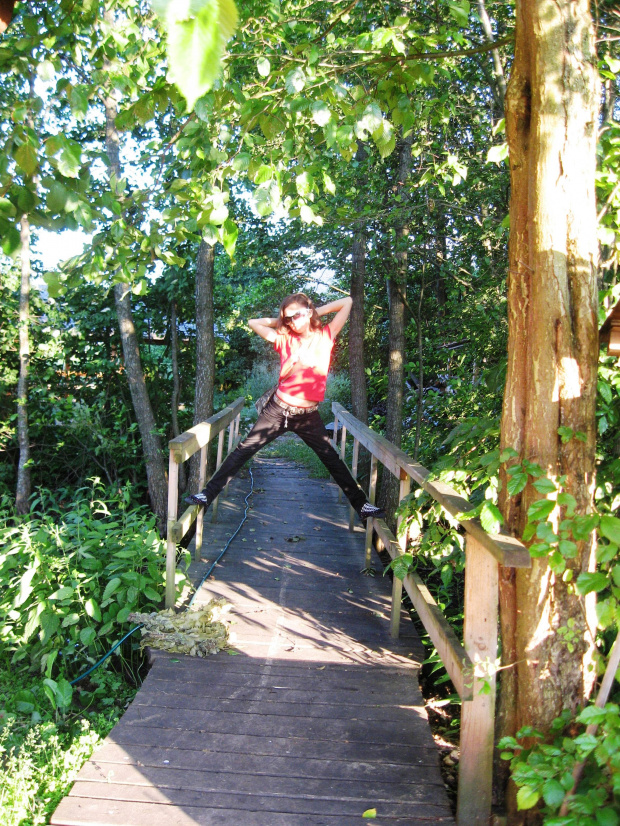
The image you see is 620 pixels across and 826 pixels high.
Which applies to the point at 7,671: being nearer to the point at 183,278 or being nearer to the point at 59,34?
the point at 59,34

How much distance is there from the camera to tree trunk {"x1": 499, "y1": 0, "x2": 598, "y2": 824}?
7.62ft

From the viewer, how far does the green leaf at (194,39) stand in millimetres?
740

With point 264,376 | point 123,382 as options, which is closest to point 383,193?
point 123,382

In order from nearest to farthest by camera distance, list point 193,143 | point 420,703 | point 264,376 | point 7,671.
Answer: point 193,143 → point 420,703 → point 7,671 → point 264,376

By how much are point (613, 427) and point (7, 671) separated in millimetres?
3961

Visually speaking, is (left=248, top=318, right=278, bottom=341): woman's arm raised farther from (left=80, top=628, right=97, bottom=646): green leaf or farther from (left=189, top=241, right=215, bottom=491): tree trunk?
(left=189, top=241, right=215, bottom=491): tree trunk

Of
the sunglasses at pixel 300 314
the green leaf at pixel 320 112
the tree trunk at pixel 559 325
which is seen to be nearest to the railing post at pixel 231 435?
the sunglasses at pixel 300 314

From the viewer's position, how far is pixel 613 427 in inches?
113

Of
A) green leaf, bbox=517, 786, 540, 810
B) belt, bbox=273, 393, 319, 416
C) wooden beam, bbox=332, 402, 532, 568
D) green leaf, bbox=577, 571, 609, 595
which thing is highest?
belt, bbox=273, 393, 319, 416

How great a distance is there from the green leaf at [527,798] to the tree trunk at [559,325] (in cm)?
37

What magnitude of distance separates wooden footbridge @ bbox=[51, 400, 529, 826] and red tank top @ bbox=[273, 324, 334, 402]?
59 centimetres

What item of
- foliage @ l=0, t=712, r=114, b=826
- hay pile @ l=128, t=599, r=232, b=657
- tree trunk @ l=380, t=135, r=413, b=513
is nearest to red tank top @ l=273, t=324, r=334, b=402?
hay pile @ l=128, t=599, r=232, b=657

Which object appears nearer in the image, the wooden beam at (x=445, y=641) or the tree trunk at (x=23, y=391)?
the wooden beam at (x=445, y=641)

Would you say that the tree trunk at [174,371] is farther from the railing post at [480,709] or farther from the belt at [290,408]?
the railing post at [480,709]
